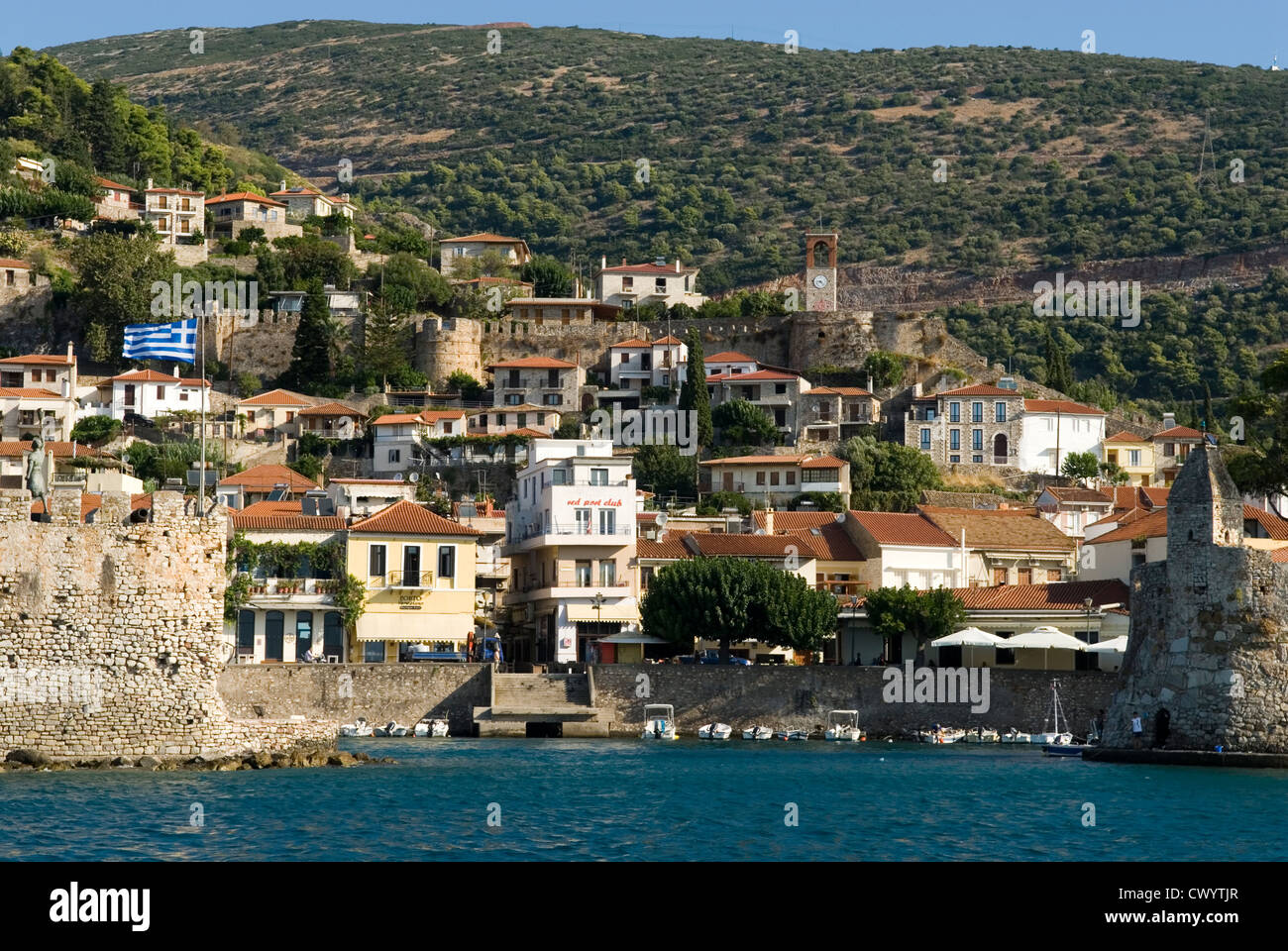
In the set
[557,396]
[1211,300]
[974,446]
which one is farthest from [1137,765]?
[1211,300]

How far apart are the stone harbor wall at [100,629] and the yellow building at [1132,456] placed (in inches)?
2572

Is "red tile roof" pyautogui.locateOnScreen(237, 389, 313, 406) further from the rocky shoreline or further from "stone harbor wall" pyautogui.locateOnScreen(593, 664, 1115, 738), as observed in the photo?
the rocky shoreline

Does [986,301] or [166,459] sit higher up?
[986,301]

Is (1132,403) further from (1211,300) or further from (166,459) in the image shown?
→ (166,459)

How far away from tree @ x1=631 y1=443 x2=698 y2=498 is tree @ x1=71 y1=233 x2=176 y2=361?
2784 cm

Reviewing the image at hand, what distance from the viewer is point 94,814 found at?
89.5 feet

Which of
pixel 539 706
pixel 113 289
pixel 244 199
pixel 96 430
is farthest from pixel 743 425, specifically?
pixel 244 199

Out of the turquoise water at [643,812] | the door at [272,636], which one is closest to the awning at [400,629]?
the door at [272,636]

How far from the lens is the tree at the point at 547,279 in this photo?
111m

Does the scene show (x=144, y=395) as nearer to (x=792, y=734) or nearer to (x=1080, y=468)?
(x=1080, y=468)

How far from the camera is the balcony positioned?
58250mm

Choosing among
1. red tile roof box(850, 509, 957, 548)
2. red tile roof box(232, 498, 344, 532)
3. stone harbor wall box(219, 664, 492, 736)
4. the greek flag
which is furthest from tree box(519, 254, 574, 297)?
stone harbor wall box(219, 664, 492, 736)

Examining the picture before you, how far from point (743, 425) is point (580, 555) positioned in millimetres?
28104

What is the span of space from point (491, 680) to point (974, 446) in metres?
41.5
